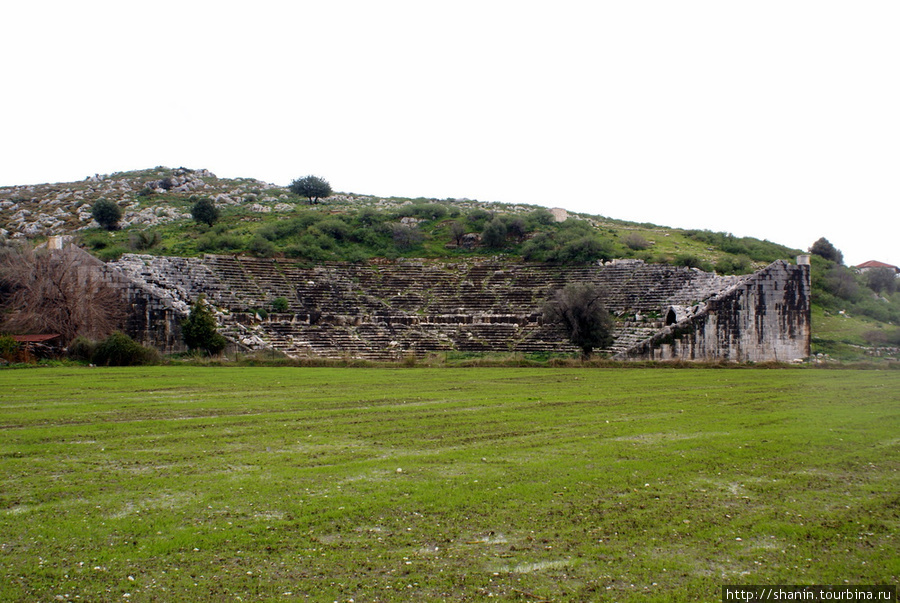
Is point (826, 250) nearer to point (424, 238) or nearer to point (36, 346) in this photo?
point (424, 238)

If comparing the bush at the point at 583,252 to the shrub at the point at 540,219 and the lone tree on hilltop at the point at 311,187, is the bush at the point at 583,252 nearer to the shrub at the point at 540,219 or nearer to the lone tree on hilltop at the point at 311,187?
the shrub at the point at 540,219

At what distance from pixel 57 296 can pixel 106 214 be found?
24.4 m

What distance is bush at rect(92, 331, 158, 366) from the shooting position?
2398 cm

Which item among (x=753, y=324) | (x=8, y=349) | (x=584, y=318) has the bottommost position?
(x=8, y=349)

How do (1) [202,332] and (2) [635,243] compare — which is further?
(2) [635,243]

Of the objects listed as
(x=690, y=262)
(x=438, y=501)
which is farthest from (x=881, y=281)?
(x=438, y=501)

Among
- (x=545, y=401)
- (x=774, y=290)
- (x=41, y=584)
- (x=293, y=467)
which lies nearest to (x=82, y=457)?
(x=293, y=467)

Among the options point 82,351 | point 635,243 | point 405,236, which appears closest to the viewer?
point 82,351

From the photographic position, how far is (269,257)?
37000 mm

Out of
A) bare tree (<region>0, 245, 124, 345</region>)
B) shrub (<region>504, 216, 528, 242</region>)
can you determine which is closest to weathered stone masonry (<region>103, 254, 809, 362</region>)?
bare tree (<region>0, 245, 124, 345</region>)

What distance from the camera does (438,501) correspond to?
6.39m

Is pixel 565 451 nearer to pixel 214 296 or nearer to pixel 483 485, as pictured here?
pixel 483 485

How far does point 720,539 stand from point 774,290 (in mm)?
27805

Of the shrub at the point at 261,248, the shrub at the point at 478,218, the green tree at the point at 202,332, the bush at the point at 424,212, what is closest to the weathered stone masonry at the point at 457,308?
the shrub at the point at 261,248
